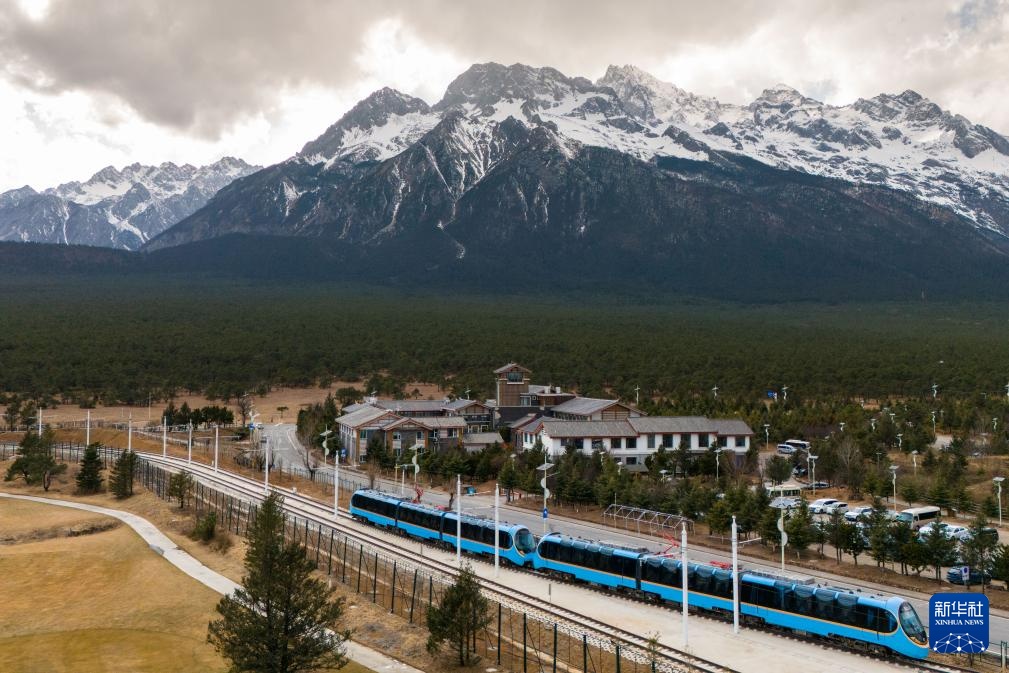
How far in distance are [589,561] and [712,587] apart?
8.30 m

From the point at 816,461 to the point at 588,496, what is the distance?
28329 mm

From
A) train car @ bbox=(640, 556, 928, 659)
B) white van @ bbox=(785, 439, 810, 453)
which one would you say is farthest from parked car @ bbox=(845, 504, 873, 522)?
train car @ bbox=(640, 556, 928, 659)

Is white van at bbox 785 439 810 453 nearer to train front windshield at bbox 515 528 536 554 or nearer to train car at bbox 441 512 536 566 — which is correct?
train car at bbox 441 512 536 566

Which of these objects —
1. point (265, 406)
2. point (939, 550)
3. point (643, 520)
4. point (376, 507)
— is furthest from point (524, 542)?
point (265, 406)

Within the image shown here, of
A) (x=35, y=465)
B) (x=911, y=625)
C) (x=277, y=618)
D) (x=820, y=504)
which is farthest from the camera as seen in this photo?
(x=35, y=465)

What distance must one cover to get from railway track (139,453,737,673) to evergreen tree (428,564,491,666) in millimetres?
6061

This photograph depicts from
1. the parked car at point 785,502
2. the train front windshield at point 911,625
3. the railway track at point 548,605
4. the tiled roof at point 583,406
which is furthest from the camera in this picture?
the tiled roof at point 583,406

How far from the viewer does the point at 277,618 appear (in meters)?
35.4

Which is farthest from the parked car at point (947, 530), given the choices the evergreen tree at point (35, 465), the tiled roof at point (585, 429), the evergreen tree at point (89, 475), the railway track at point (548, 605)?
the evergreen tree at point (35, 465)

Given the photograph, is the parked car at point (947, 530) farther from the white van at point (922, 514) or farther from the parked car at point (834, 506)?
the parked car at point (834, 506)

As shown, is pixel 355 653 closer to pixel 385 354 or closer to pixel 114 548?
pixel 114 548

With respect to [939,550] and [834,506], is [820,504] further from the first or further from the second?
[939,550]

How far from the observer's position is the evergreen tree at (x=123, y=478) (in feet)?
264

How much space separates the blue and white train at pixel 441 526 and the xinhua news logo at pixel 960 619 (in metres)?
28.3
